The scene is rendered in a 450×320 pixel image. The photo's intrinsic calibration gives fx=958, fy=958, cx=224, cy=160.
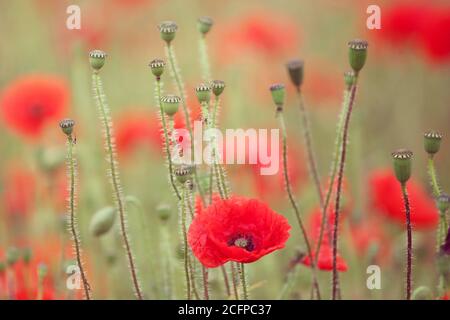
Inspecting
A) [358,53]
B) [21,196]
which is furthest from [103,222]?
[21,196]

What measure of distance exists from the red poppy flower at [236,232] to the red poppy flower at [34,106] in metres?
0.81

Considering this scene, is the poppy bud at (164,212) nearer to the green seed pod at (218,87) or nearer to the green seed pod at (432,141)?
the green seed pod at (218,87)

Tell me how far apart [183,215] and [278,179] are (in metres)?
0.93

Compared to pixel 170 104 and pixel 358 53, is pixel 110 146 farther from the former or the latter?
pixel 358 53

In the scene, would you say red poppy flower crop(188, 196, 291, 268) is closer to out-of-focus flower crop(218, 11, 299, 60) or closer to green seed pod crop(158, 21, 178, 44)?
green seed pod crop(158, 21, 178, 44)

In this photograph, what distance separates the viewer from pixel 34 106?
198 centimetres

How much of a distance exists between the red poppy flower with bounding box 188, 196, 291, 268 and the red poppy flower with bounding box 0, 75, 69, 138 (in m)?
0.81

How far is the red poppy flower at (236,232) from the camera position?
1.16 meters

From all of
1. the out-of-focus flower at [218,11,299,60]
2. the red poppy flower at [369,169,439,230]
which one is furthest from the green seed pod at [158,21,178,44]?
the out-of-focus flower at [218,11,299,60]

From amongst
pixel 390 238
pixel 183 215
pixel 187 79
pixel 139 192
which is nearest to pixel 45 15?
pixel 187 79

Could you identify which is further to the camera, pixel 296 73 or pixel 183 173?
pixel 296 73

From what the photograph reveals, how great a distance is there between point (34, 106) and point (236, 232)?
0.85 metres
